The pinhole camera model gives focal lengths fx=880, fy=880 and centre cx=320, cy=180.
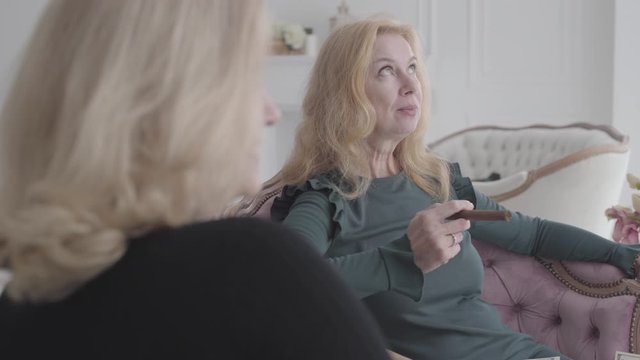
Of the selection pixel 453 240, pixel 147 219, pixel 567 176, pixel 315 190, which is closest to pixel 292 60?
pixel 567 176

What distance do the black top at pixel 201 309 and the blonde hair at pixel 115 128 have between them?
0.08 ft

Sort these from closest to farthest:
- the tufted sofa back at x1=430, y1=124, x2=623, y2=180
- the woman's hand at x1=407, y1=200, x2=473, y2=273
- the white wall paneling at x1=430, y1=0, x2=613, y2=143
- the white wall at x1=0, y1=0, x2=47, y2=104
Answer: the woman's hand at x1=407, y1=200, x2=473, y2=273
the tufted sofa back at x1=430, y1=124, x2=623, y2=180
the white wall paneling at x1=430, y1=0, x2=613, y2=143
the white wall at x1=0, y1=0, x2=47, y2=104

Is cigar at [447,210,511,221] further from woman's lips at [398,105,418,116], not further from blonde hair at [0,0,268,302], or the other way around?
blonde hair at [0,0,268,302]

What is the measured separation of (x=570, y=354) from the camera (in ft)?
6.88

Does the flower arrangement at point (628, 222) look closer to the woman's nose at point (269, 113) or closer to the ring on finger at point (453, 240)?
the ring on finger at point (453, 240)

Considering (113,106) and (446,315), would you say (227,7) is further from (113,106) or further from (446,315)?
(446,315)

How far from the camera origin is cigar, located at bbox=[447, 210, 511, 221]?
61.8 inches

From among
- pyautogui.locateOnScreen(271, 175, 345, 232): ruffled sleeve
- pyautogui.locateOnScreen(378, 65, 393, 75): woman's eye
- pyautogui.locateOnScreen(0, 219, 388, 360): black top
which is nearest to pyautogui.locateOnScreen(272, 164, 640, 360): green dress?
pyautogui.locateOnScreen(271, 175, 345, 232): ruffled sleeve

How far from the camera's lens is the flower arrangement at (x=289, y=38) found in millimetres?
5328

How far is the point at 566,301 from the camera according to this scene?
6.95ft

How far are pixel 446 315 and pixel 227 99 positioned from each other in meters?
1.21

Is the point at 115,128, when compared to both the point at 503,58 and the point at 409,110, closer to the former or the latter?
the point at 409,110

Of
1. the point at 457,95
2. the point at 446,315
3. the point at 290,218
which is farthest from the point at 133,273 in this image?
the point at 457,95

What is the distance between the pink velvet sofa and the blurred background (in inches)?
118
